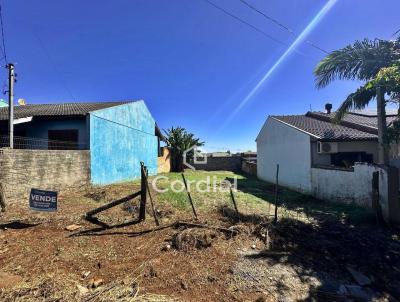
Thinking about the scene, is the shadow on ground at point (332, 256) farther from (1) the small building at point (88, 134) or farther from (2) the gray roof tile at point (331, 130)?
(1) the small building at point (88, 134)

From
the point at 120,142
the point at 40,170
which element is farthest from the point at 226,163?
the point at 40,170

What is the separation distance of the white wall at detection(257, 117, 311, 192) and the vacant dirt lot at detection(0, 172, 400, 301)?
271 inches

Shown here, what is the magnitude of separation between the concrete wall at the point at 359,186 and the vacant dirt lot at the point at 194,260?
3.88 feet

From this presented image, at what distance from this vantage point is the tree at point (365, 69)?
9.36m

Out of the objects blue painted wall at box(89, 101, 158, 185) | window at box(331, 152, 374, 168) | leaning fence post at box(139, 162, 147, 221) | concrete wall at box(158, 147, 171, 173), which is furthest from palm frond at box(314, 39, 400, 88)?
concrete wall at box(158, 147, 171, 173)

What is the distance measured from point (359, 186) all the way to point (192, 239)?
24.1 feet

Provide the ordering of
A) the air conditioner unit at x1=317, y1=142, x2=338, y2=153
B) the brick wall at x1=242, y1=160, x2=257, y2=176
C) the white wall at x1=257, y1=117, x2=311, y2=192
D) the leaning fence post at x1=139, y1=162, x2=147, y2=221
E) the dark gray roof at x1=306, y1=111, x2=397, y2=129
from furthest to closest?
the brick wall at x1=242, y1=160, x2=257, y2=176 → the dark gray roof at x1=306, y1=111, x2=397, y2=129 → the white wall at x1=257, y1=117, x2=311, y2=192 → the air conditioner unit at x1=317, y1=142, x2=338, y2=153 → the leaning fence post at x1=139, y1=162, x2=147, y2=221

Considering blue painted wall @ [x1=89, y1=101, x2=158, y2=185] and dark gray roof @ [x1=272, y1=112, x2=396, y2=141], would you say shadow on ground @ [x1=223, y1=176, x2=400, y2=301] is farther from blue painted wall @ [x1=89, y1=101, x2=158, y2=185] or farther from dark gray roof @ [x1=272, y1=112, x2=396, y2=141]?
blue painted wall @ [x1=89, y1=101, x2=158, y2=185]

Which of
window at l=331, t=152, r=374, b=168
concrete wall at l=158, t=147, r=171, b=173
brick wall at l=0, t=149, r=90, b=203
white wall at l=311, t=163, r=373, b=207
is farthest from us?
concrete wall at l=158, t=147, r=171, b=173

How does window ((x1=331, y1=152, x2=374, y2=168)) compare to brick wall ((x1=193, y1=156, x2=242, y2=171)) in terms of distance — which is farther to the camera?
brick wall ((x1=193, y1=156, x2=242, y2=171))

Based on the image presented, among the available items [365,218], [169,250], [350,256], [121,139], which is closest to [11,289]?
[169,250]

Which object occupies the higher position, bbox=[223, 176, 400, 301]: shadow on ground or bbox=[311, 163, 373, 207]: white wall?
bbox=[311, 163, 373, 207]: white wall

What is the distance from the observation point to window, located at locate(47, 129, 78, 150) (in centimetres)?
1434

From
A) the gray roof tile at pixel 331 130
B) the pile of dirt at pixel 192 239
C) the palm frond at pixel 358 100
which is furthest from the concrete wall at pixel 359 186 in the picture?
the pile of dirt at pixel 192 239
